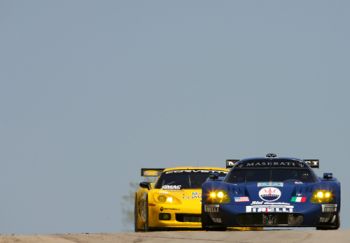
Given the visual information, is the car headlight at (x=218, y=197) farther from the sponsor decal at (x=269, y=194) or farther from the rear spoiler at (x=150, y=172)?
the rear spoiler at (x=150, y=172)

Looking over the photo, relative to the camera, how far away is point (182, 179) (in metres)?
23.3

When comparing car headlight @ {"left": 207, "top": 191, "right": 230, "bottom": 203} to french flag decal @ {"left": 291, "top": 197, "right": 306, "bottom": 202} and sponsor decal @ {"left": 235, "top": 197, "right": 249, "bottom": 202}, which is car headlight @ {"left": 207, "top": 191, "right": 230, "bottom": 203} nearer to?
sponsor decal @ {"left": 235, "top": 197, "right": 249, "bottom": 202}

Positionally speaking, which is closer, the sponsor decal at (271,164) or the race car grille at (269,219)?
the race car grille at (269,219)

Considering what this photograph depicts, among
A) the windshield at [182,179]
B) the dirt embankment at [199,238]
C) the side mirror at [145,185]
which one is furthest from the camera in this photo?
the windshield at [182,179]

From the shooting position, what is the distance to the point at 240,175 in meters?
19.6

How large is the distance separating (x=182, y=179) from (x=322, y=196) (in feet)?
16.6

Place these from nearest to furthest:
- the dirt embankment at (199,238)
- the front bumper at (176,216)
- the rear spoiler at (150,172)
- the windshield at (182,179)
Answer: the dirt embankment at (199,238) → the front bumper at (176,216) → the windshield at (182,179) → the rear spoiler at (150,172)

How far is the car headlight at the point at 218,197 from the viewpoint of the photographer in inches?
737

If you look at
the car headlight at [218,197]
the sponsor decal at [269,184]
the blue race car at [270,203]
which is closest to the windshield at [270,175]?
the blue race car at [270,203]

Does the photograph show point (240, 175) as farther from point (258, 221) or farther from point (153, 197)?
point (153, 197)

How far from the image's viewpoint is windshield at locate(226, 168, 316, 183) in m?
19.4

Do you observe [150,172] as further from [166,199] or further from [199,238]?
[199,238]

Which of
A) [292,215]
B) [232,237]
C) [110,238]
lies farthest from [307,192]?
[110,238]

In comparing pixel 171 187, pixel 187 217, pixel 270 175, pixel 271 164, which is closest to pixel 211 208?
pixel 270 175
